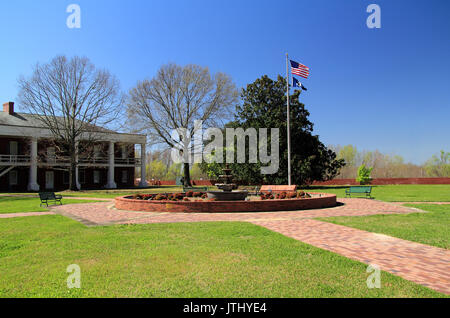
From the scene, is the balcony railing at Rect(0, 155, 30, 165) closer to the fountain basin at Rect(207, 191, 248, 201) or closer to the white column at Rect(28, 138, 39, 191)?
the white column at Rect(28, 138, 39, 191)

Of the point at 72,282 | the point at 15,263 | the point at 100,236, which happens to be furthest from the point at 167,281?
the point at 100,236

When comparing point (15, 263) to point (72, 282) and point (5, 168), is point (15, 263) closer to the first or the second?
point (72, 282)

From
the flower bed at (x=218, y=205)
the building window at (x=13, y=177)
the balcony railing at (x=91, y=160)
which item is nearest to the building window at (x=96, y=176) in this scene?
the balcony railing at (x=91, y=160)

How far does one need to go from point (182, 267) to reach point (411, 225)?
758cm

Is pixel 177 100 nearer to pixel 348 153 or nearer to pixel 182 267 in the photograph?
pixel 182 267

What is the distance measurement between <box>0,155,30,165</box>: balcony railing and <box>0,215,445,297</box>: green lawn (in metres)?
31.1

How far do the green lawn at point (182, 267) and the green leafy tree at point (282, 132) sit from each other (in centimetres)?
2634

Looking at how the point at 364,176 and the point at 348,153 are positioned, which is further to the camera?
the point at 348,153

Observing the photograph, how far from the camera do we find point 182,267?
5.21 m

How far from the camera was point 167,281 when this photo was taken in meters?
4.54

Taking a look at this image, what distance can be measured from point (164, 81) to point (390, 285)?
1378 inches

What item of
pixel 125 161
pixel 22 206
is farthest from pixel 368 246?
pixel 125 161

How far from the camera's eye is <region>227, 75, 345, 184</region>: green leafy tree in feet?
112

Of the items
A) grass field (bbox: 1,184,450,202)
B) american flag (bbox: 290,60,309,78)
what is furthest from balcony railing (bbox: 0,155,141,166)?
american flag (bbox: 290,60,309,78)
